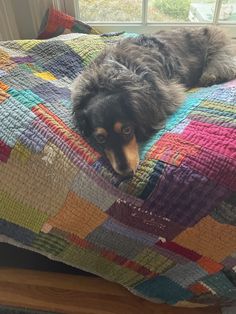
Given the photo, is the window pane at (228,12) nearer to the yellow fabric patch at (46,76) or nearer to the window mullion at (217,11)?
the window mullion at (217,11)

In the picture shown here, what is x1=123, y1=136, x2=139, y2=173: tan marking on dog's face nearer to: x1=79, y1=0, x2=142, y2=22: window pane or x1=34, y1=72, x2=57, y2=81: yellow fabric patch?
x1=34, y1=72, x2=57, y2=81: yellow fabric patch

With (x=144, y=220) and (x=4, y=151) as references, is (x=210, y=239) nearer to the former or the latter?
(x=144, y=220)

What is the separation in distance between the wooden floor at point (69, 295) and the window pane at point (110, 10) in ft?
4.95

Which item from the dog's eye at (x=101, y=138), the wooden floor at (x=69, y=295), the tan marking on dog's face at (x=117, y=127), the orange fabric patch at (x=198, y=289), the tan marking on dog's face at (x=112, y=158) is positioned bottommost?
the wooden floor at (x=69, y=295)

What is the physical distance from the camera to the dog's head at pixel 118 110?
93 centimetres

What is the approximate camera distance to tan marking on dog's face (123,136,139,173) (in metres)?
0.87

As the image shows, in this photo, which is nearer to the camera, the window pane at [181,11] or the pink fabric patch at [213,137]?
the pink fabric patch at [213,137]

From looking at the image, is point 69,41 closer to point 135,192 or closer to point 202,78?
point 202,78

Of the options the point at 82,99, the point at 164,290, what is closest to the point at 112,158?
the point at 82,99

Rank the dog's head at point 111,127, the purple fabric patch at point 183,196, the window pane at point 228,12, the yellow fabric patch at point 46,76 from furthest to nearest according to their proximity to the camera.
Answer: the window pane at point 228,12 < the yellow fabric patch at point 46,76 < the dog's head at point 111,127 < the purple fabric patch at point 183,196

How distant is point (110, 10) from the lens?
77.6 inches

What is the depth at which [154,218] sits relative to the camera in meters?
0.87

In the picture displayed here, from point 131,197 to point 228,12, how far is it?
1.54m

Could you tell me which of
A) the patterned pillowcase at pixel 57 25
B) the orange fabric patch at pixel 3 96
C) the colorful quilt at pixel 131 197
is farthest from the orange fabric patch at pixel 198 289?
the patterned pillowcase at pixel 57 25
